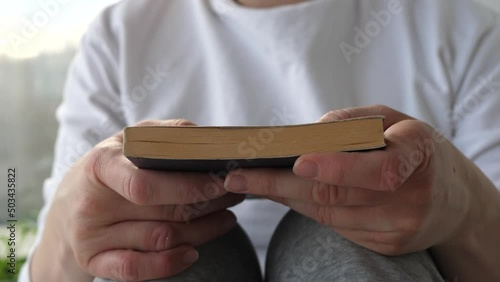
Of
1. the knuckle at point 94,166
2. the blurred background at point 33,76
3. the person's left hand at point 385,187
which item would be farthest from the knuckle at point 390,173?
the blurred background at point 33,76

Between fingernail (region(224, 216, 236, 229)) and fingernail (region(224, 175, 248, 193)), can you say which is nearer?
fingernail (region(224, 175, 248, 193))

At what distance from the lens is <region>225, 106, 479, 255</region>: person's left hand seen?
427 millimetres

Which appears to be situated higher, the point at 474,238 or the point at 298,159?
the point at 298,159

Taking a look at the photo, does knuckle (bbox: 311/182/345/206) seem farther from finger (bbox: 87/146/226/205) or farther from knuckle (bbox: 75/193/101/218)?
knuckle (bbox: 75/193/101/218)

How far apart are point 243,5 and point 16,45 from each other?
817 mm

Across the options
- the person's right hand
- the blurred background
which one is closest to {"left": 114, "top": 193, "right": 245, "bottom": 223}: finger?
the person's right hand

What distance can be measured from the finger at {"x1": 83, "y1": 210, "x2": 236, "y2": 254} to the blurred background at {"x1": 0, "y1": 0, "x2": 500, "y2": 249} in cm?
95

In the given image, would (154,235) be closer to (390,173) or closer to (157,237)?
(157,237)

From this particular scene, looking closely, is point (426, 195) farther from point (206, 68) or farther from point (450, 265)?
point (206, 68)

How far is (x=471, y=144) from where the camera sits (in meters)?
0.74

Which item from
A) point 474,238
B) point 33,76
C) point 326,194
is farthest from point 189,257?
point 33,76

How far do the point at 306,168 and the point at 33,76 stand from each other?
1.18m

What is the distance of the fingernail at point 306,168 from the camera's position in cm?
42

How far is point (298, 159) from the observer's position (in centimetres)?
42
